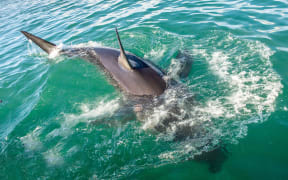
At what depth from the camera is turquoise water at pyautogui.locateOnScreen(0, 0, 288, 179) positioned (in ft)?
15.5

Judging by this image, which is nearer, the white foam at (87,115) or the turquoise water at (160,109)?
the turquoise water at (160,109)

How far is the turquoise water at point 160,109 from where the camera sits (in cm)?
474

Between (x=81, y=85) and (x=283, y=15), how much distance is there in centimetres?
1017

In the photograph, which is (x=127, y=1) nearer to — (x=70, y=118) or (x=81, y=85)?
(x=81, y=85)

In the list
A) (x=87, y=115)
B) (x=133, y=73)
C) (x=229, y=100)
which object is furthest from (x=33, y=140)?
(x=229, y=100)

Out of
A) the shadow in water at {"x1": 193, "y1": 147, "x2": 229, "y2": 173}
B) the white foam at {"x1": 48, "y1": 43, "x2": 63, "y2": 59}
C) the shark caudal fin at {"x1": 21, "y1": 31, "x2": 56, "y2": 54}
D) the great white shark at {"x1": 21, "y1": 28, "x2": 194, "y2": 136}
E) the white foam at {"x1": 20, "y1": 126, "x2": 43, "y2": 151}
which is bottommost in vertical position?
the shadow in water at {"x1": 193, "y1": 147, "x2": 229, "y2": 173}

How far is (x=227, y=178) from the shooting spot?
4262 mm

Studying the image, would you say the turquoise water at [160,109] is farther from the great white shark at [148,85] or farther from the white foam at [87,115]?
the great white shark at [148,85]

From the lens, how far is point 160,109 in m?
5.95

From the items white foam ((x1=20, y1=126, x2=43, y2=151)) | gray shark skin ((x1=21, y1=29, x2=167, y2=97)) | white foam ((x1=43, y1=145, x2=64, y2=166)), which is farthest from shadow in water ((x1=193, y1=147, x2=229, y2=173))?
white foam ((x1=20, y1=126, x2=43, y2=151))

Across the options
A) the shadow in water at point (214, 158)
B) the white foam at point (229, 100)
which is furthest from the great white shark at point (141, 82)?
the shadow in water at point (214, 158)

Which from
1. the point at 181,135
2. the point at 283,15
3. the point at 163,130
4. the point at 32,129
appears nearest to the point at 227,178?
the point at 181,135

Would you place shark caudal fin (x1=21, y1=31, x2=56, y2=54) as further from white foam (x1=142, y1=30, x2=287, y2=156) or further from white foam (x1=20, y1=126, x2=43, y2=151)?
white foam (x1=142, y1=30, x2=287, y2=156)

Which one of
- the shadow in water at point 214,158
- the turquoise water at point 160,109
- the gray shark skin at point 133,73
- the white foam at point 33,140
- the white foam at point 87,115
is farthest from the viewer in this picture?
the gray shark skin at point 133,73
